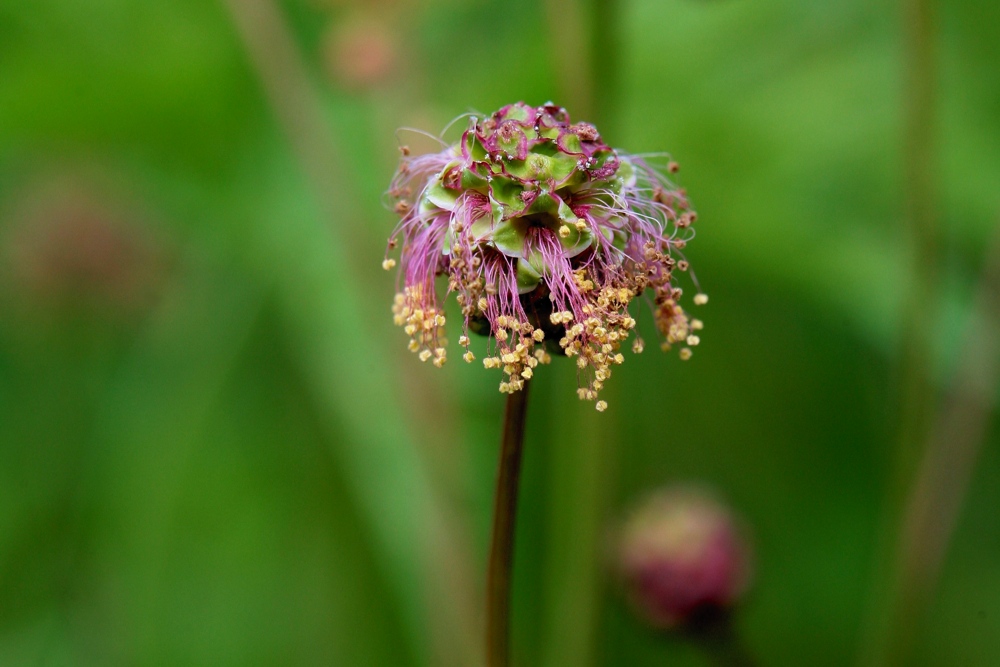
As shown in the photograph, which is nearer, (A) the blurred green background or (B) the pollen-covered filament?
(B) the pollen-covered filament

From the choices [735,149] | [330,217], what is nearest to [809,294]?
[735,149]

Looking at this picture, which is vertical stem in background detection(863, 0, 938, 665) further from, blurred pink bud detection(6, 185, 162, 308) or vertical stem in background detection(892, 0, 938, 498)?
blurred pink bud detection(6, 185, 162, 308)

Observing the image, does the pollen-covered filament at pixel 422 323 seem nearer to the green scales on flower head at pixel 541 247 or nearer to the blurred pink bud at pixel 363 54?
the green scales on flower head at pixel 541 247

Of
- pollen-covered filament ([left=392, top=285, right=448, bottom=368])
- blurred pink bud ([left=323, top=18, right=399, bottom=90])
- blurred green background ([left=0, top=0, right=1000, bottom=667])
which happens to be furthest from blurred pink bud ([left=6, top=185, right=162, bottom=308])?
pollen-covered filament ([left=392, top=285, right=448, bottom=368])

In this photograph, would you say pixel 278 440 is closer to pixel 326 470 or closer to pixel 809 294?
pixel 326 470

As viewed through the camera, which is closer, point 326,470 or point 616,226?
point 616,226

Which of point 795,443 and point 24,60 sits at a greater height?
point 24,60
